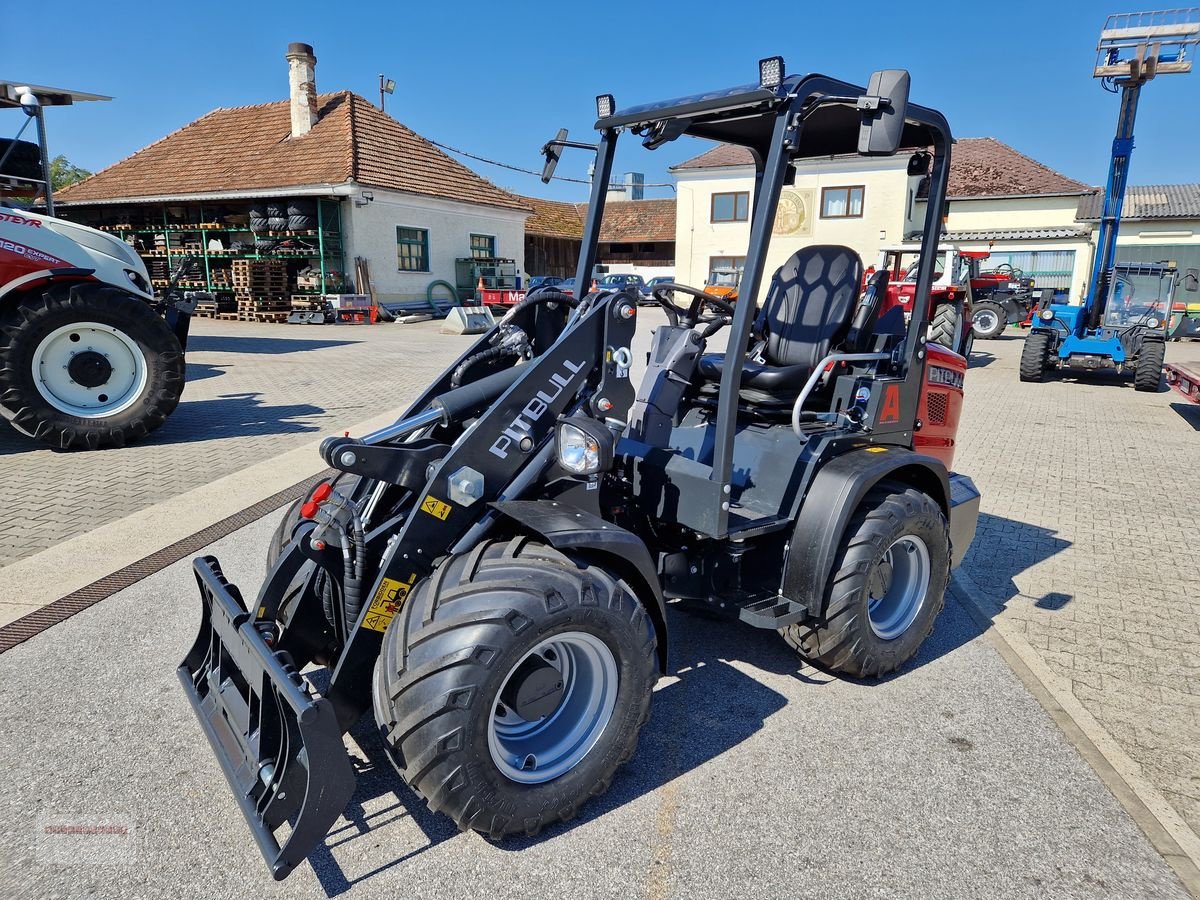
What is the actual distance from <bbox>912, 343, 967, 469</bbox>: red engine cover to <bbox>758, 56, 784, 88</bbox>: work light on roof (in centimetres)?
185

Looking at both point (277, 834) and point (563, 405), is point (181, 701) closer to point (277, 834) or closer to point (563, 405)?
point (277, 834)

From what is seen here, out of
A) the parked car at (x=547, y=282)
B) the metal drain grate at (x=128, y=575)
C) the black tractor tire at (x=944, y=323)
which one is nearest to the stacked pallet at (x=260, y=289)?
the parked car at (x=547, y=282)

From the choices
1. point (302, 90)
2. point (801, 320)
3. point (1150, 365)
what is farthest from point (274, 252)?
point (801, 320)

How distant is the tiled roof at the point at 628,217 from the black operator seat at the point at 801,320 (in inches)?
1383

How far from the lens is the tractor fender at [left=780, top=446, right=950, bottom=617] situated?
3.32 meters

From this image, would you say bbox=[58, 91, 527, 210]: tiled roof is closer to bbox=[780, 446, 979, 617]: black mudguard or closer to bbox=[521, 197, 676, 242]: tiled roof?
bbox=[521, 197, 676, 242]: tiled roof

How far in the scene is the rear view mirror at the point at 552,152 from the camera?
3.80 meters

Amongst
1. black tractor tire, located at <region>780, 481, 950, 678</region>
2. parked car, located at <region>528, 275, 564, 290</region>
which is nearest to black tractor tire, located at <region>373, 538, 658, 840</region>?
black tractor tire, located at <region>780, 481, 950, 678</region>

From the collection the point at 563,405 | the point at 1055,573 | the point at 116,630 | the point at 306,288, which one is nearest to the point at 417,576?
the point at 563,405

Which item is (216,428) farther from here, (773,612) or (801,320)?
(773,612)

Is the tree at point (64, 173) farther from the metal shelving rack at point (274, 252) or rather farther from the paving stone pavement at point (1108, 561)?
the paving stone pavement at point (1108, 561)

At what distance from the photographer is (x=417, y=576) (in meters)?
2.71

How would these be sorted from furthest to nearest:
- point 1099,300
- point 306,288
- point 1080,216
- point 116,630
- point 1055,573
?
point 1080,216, point 306,288, point 1099,300, point 1055,573, point 116,630

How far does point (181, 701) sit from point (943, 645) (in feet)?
12.0
